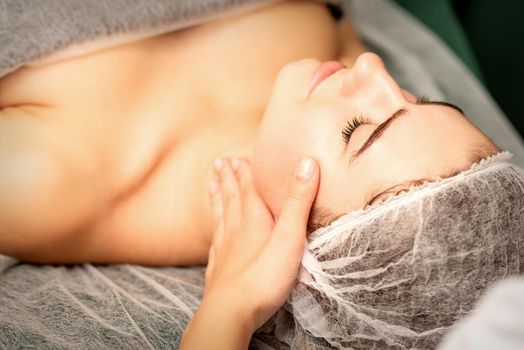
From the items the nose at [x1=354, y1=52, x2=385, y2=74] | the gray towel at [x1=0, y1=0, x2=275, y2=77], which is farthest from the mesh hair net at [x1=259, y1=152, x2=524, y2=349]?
the gray towel at [x1=0, y1=0, x2=275, y2=77]

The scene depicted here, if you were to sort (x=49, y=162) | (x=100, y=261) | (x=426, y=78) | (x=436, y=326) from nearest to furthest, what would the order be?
(x=436, y=326) < (x=49, y=162) < (x=100, y=261) < (x=426, y=78)

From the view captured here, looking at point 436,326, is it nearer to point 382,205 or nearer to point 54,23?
point 382,205

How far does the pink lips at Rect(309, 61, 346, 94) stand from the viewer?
1064 mm

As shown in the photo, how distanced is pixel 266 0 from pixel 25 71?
1.78ft

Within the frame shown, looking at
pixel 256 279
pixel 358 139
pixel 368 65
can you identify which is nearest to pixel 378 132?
pixel 358 139

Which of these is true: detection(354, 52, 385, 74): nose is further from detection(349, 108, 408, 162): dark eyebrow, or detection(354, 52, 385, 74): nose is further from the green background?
the green background

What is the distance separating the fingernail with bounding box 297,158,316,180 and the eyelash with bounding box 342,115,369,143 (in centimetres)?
7

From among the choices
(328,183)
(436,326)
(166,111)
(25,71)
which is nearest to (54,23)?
(25,71)

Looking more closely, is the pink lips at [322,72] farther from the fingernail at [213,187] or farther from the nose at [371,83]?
the fingernail at [213,187]

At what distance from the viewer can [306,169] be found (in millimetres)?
936

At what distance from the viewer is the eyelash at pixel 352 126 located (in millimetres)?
941

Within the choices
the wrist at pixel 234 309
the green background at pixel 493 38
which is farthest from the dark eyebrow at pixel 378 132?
the green background at pixel 493 38

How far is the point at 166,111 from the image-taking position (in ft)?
3.87

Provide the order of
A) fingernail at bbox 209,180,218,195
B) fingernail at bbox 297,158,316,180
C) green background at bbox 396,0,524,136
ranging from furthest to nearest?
green background at bbox 396,0,524,136 < fingernail at bbox 209,180,218,195 < fingernail at bbox 297,158,316,180
